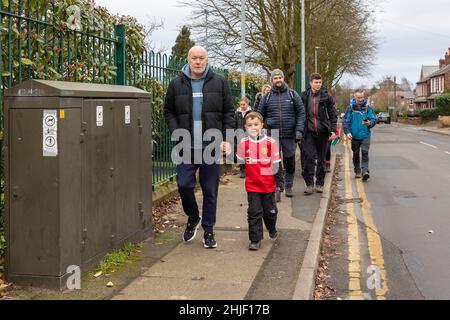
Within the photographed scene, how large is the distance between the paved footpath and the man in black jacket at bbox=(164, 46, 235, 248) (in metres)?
0.39

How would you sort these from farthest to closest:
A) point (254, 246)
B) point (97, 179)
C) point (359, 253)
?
point (359, 253), point (254, 246), point (97, 179)

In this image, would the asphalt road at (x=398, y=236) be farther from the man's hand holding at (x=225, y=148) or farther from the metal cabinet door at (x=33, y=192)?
the metal cabinet door at (x=33, y=192)

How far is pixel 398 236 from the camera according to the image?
729cm

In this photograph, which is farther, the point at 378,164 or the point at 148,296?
the point at 378,164

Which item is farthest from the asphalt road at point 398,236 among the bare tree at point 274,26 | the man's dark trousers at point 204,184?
the bare tree at point 274,26

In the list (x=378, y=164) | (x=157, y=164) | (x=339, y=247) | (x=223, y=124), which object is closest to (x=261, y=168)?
(x=223, y=124)

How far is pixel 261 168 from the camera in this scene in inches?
244

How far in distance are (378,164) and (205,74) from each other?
11.0m

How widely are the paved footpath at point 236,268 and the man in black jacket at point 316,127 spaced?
85.5 inches

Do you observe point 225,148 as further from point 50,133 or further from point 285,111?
point 285,111

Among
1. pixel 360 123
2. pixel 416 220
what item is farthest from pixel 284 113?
pixel 360 123

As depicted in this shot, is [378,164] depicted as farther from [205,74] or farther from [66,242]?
[66,242]

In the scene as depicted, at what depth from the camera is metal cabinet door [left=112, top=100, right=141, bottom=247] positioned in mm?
5570

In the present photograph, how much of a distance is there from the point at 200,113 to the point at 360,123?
6.93 m
